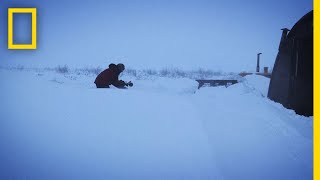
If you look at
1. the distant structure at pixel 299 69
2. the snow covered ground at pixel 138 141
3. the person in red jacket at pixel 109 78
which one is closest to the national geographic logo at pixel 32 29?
the snow covered ground at pixel 138 141

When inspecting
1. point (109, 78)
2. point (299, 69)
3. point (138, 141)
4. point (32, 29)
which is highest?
point (32, 29)

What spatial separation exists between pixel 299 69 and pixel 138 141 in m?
3.47

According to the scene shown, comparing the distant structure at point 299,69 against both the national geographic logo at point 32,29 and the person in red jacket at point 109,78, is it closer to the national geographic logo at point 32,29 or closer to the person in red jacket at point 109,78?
the person in red jacket at point 109,78

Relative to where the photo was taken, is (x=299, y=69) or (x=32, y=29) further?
(x=299, y=69)

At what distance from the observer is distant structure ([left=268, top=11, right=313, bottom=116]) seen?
421cm

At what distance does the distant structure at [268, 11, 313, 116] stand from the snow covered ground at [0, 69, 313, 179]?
3.09 ft

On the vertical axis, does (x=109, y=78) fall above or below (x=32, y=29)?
below

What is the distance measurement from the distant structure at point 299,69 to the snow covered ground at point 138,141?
94cm

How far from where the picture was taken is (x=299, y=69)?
435 centimetres

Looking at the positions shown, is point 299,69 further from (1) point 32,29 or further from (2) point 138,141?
(1) point 32,29

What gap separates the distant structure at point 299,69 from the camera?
13.8 feet

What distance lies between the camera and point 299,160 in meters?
2.15

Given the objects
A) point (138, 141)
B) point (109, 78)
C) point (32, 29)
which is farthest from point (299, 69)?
point (32, 29)

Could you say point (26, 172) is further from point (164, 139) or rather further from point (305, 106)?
point (305, 106)
